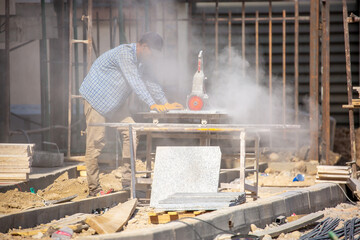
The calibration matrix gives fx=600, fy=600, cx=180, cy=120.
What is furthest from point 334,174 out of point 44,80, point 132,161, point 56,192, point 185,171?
point 44,80

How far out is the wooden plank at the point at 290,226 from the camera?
6.40 meters

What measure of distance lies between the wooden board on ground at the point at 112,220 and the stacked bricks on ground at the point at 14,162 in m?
1.87

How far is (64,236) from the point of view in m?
5.71

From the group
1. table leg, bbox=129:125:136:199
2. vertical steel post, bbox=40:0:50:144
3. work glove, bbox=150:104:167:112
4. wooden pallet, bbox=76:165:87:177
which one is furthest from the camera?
vertical steel post, bbox=40:0:50:144

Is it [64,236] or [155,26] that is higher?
[155,26]

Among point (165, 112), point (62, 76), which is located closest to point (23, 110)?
point (62, 76)

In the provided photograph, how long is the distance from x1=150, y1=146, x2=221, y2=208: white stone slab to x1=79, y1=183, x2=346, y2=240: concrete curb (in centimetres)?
68

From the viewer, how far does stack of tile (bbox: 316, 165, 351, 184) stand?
8.93m

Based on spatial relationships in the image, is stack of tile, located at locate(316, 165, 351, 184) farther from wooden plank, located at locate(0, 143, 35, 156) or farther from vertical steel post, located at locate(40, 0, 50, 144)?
vertical steel post, located at locate(40, 0, 50, 144)

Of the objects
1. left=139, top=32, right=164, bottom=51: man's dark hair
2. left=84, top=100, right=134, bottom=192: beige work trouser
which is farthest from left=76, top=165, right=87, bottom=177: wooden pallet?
left=139, top=32, right=164, bottom=51: man's dark hair

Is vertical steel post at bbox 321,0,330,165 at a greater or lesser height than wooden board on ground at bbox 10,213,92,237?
greater

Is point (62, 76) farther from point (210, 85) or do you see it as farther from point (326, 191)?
point (326, 191)

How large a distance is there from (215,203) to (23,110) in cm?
1007

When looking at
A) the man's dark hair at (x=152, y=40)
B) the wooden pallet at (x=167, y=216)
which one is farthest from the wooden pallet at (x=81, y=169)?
the wooden pallet at (x=167, y=216)
